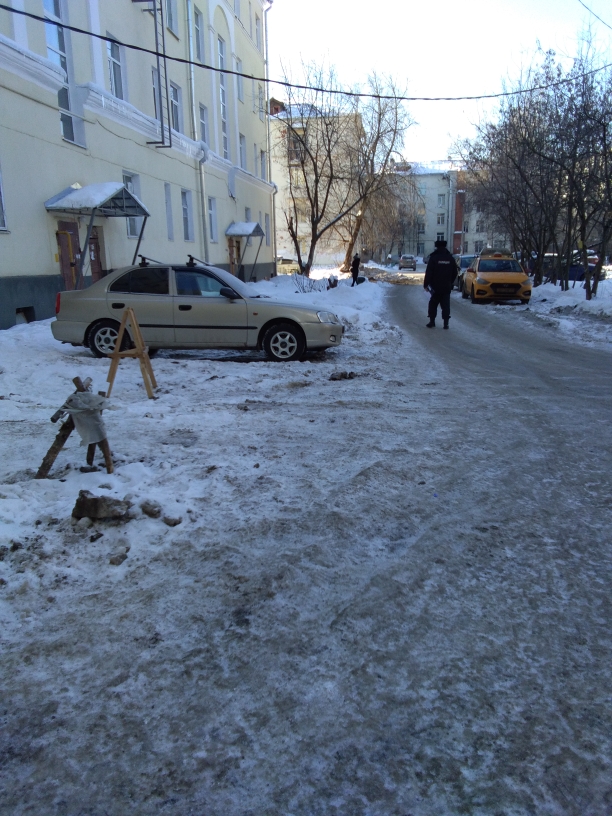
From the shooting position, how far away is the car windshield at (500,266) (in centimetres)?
2208

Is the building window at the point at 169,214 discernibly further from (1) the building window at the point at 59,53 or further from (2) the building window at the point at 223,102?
(2) the building window at the point at 223,102

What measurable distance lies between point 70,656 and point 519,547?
7.63ft

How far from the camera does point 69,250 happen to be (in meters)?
13.4

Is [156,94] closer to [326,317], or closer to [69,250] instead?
[69,250]

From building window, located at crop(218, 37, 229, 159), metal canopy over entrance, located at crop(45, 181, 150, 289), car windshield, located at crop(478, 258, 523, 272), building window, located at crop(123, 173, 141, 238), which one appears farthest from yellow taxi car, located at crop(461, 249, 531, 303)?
building window, located at crop(218, 37, 229, 159)

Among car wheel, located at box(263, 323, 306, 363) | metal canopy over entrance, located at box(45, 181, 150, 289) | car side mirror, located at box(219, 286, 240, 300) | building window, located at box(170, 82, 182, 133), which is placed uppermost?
building window, located at box(170, 82, 182, 133)

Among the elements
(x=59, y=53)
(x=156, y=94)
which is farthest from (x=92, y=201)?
(x=156, y=94)

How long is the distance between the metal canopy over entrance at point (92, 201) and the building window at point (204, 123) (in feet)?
35.1

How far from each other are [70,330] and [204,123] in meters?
18.1

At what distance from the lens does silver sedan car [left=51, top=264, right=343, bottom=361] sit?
8953 mm

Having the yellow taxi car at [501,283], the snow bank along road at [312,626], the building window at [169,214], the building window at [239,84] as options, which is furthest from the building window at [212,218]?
the snow bank along road at [312,626]

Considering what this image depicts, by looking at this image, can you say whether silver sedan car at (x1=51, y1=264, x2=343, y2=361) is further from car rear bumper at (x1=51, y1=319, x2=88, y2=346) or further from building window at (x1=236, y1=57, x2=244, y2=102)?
building window at (x1=236, y1=57, x2=244, y2=102)

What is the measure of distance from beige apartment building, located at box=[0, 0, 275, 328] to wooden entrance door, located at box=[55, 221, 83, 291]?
3 cm

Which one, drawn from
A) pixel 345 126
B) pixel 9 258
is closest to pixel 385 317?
pixel 9 258
